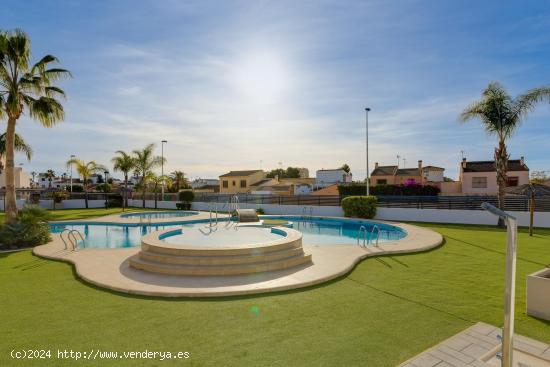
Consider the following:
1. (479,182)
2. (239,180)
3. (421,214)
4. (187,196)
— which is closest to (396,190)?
(421,214)

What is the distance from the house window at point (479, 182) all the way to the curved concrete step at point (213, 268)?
4210 cm

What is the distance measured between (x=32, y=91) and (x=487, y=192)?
4765 cm

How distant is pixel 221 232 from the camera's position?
50.1 ft

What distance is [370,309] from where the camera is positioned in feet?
19.5

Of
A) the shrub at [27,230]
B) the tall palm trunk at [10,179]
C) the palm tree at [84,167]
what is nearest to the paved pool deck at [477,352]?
the shrub at [27,230]

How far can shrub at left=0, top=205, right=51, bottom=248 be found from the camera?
40.9 ft

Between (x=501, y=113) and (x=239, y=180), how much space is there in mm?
48863

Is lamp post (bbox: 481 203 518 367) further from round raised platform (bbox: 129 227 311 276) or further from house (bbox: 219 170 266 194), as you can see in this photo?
house (bbox: 219 170 266 194)

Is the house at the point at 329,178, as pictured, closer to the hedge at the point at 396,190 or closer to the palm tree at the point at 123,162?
the hedge at the point at 396,190

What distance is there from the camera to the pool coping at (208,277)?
7.03m

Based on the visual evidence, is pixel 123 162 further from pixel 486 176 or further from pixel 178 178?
pixel 486 176

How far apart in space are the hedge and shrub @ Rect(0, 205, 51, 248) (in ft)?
90.0

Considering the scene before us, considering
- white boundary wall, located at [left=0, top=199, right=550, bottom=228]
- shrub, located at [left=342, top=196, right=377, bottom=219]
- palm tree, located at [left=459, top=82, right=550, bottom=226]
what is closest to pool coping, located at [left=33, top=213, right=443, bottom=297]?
white boundary wall, located at [left=0, top=199, right=550, bottom=228]

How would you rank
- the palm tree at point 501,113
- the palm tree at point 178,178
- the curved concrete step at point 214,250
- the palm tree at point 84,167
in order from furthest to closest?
the palm tree at point 178,178, the palm tree at point 84,167, the palm tree at point 501,113, the curved concrete step at point 214,250
